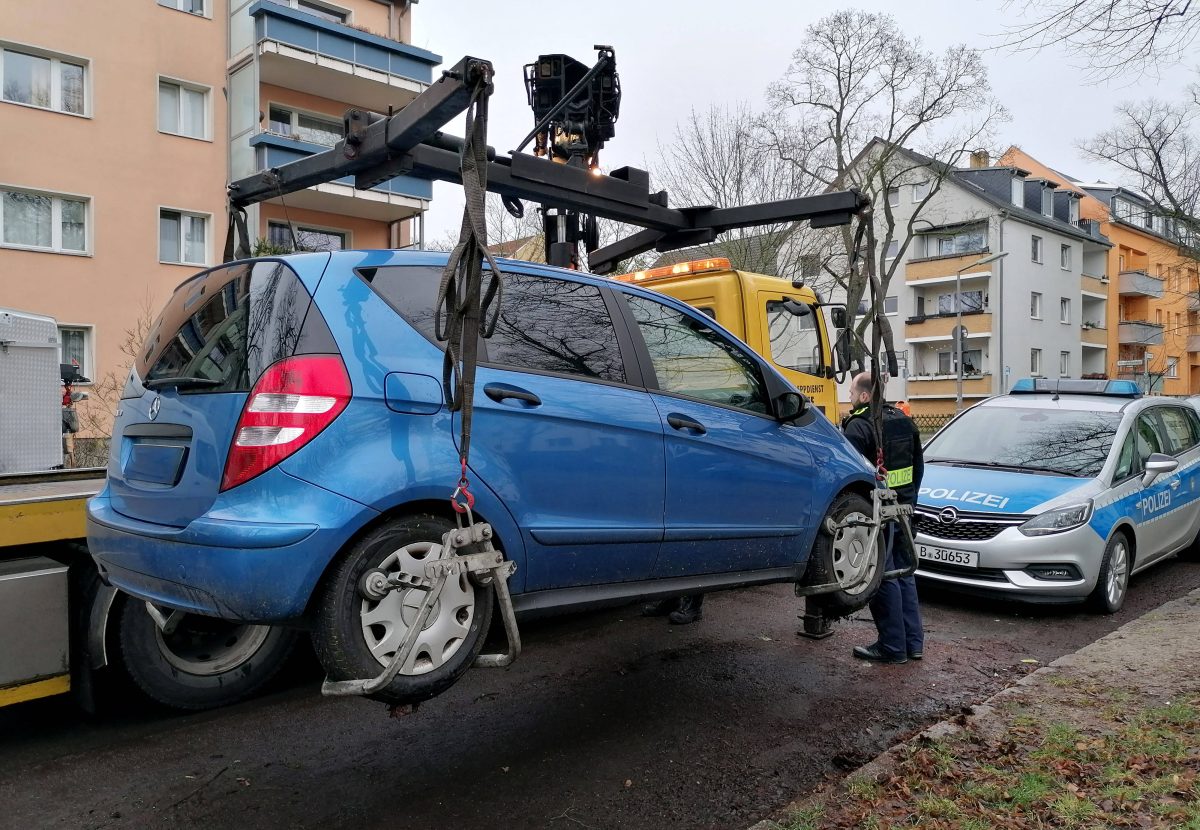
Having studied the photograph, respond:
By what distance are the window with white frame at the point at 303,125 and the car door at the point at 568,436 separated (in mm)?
18195

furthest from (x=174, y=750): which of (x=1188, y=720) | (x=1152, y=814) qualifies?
(x=1188, y=720)

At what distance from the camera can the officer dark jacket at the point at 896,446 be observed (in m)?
5.42

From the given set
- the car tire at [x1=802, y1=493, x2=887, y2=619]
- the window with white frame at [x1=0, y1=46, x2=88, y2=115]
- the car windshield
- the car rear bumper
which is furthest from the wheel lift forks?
the window with white frame at [x1=0, y1=46, x2=88, y2=115]

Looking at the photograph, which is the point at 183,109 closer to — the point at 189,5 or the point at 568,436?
the point at 189,5

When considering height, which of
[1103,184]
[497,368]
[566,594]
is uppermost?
[1103,184]

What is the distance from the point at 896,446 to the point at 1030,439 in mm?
2970

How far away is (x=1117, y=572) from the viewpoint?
6875mm

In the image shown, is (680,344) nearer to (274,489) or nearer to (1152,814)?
(274,489)

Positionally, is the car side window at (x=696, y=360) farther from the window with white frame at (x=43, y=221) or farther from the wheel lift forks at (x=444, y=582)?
the window with white frame at (x=43, y=221)

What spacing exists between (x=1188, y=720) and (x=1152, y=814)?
3.53ft

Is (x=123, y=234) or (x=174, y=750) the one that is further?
(x=123, y=234)

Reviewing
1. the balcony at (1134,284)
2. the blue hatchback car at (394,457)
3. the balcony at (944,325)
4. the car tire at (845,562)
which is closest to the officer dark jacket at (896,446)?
the car tire at (845,562)

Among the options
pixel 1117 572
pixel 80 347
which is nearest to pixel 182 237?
pixel 80 347

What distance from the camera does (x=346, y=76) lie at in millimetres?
20406
